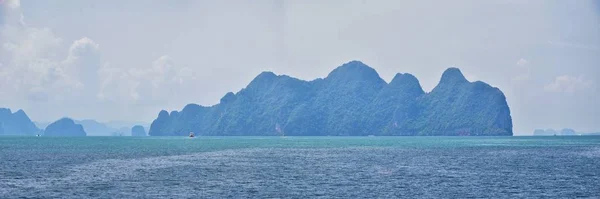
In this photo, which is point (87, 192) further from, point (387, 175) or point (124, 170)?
point (387, 175)

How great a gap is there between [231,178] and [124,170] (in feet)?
63.9

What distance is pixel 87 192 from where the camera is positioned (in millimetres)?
58188

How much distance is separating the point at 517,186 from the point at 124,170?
2047 inches

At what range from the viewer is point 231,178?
74.8 meters

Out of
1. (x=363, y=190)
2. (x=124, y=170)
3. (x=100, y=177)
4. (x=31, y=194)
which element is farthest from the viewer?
(x=124, y=170)

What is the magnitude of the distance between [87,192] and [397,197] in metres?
29.4

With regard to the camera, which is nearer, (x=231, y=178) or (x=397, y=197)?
(x=397, y=197)

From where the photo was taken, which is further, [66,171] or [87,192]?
[66,171]

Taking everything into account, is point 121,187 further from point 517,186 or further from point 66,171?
point 517,186

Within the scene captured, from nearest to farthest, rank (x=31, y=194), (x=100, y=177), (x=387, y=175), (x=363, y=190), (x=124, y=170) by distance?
(x=31, y=194) < (x=363, y=190) < (x=100, y=177) < (x=387, y=175) < (x=124, y=170)

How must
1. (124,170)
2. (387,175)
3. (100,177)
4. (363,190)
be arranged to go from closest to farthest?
(363,190)
(100,177)
(387,175)
(124,170)

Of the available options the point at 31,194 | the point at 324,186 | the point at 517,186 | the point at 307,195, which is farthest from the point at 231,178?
the point at 517,186

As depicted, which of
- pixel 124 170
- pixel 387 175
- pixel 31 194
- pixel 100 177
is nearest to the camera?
pixel 31 194

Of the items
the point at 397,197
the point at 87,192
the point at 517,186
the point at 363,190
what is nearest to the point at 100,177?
the point at 87,192
